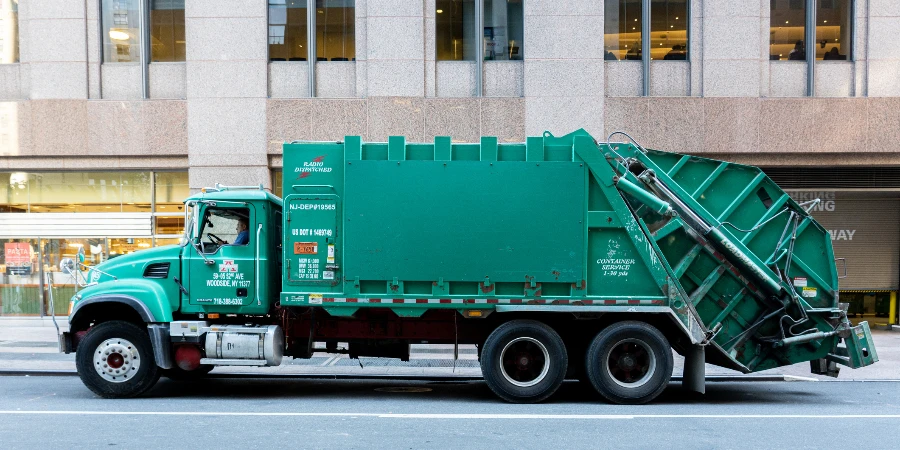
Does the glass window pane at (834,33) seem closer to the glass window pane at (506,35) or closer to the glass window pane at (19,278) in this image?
the glass window pane at (506,35)

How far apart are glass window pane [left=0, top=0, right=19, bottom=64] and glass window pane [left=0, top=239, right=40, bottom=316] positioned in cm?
435

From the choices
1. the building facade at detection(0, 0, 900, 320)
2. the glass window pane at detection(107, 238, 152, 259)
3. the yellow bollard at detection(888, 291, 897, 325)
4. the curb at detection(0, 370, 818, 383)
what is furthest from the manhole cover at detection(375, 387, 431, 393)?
the yellow bollard at detection(888, 291, 897, 325)

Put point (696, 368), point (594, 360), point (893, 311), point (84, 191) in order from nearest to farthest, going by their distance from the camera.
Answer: point (594, 360), point (696, 368), point (84, 191), point (893, 311)

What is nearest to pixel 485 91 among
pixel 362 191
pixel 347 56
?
pixel 347 56

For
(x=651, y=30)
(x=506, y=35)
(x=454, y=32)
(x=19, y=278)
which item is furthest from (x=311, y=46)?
(x=19, y=278)

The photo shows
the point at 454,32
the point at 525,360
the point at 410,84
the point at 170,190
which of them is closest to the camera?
the point at 525,360

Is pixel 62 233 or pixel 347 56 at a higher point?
pixel 347 56

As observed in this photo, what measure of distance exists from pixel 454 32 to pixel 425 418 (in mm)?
10624

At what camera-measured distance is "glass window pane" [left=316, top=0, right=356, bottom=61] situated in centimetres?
1697

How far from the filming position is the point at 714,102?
16.5m

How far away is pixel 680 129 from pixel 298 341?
10283mm

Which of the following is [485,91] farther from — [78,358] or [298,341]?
[78,358]

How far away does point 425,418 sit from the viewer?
8.57 m

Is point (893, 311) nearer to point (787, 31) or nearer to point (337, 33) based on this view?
point (787, 31)
